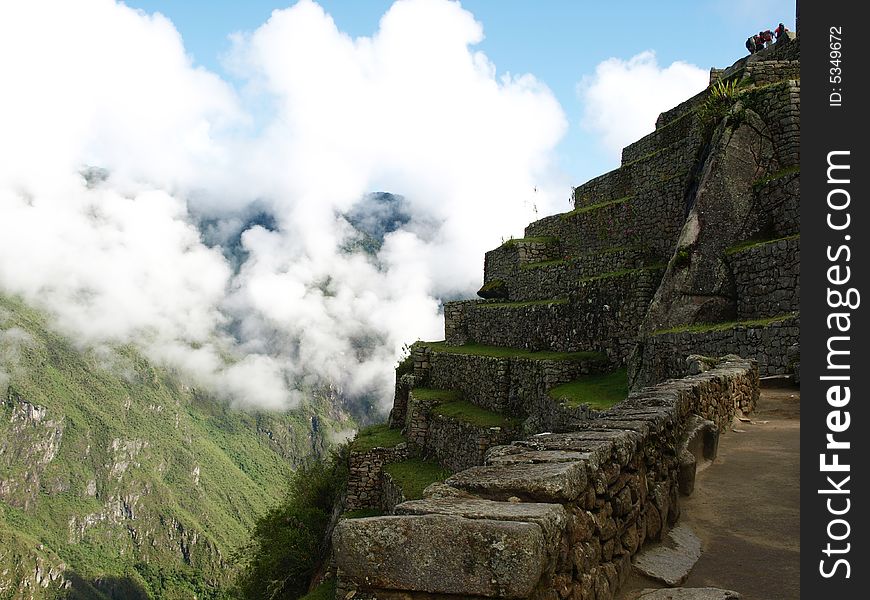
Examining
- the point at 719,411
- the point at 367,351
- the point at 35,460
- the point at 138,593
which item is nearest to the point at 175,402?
the point at 35,460

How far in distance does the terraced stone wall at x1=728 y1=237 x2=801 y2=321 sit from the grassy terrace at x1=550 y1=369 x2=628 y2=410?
9.49ft

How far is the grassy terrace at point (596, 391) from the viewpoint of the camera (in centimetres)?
1259

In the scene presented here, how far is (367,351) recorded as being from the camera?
171625 millimetres

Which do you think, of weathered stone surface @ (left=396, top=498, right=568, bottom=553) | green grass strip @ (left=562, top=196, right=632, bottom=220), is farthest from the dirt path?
green grass strip @ (left=562, top=196, right=632, bottom=220)

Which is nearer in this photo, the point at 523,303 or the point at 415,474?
the point at 415,474

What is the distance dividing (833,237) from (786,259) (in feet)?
30.5

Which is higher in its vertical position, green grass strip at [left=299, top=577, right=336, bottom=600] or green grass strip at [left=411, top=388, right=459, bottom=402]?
green grass strip at [left=411, top=388, right=459, bottom=402]

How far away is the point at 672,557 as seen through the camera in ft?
13.1

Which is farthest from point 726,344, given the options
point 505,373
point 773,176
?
point 505,373

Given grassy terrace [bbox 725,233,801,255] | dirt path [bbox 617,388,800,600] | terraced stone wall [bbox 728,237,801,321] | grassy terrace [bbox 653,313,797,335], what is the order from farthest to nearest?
grassy terrace [bbox 725,233,801,255] < terraced stone wall [bbox 728,237,801,321] < grassy terrace [bbox 653,313,797,335] < dirt path [bbox 617,388,800,600]

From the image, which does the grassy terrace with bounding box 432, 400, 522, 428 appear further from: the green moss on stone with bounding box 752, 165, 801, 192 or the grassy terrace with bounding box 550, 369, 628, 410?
the green moss on stone with bounding box 752, 165, 801, 192

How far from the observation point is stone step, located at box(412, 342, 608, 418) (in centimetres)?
1548

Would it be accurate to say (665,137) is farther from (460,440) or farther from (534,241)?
(460,440)

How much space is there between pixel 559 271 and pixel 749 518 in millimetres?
15701
